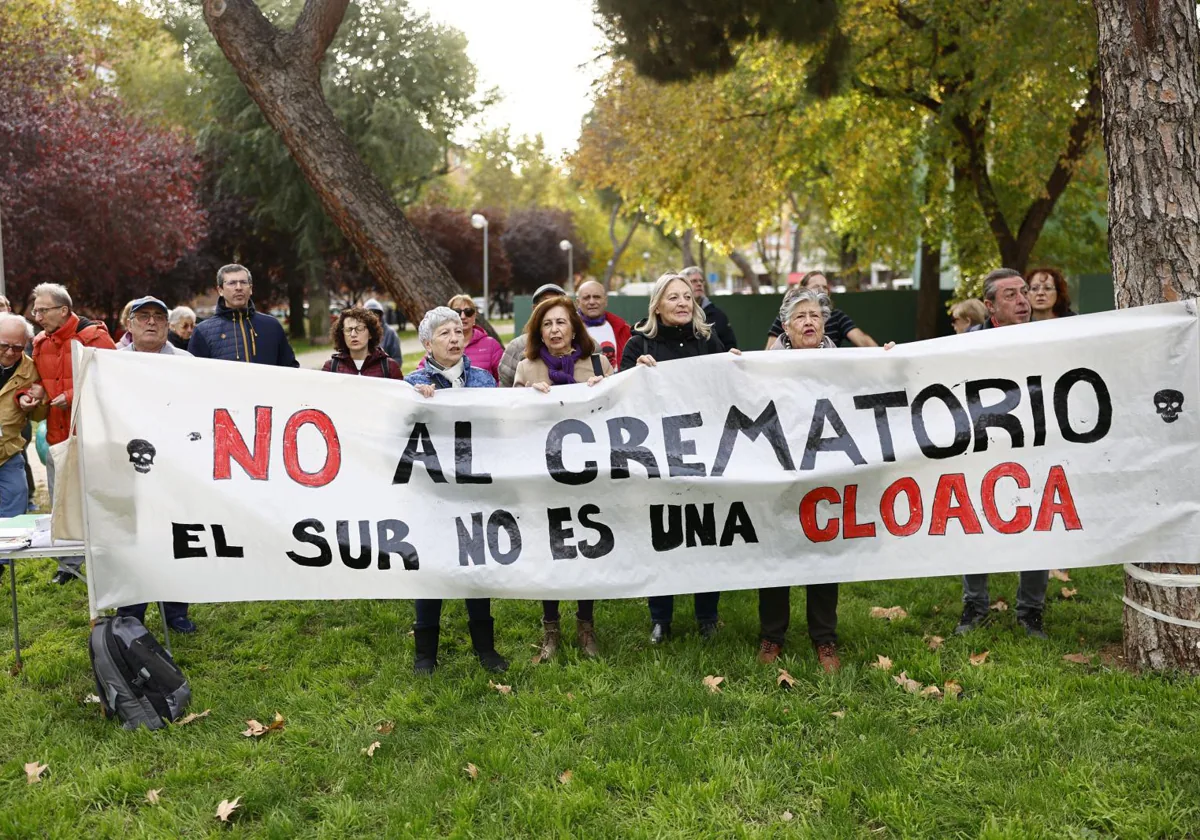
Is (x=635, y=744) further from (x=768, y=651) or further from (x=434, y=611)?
(x=434, y=611)

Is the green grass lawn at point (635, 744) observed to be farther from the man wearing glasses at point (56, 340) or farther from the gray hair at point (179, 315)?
the gray hair at point (179, 315)

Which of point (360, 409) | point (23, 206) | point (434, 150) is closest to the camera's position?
point (360, 409)

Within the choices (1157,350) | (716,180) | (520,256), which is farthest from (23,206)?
(520,256)

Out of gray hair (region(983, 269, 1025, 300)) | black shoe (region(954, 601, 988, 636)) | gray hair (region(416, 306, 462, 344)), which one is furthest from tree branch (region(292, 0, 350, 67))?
black shoe (region(954, 601, 988, 636))

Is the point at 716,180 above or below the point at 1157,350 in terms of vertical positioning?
above

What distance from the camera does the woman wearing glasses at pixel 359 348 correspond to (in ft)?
18.3

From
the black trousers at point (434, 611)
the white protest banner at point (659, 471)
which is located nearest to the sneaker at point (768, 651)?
the white protest banner at point (659, 471)

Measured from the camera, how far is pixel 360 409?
4.86m

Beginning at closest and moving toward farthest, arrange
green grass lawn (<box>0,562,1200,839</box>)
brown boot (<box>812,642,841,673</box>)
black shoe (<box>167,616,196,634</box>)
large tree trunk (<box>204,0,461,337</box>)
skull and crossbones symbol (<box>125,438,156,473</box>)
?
green grass lawn (<box>0,562,1200,839</box>) < skull and crossbones symbol (<box>125,438,156,473</box>) < brown boot (<box>812,642,841,673</box>) < black shoe (<box>167,616,196,634</box>) < large tree trunk (<box>204,0,461,337</box>)

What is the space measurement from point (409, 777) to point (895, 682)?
2.26 meters

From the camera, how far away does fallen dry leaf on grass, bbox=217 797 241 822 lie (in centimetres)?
371

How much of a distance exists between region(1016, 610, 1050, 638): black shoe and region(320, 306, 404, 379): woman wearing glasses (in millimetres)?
3655

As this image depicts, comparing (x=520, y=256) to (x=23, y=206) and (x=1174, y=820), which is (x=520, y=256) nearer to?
(x=23, y=206)

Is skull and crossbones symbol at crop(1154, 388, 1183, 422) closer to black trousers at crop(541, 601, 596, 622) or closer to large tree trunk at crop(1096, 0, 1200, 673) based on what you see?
large tree trunk at crop(1096, 0, 1200, 673)
